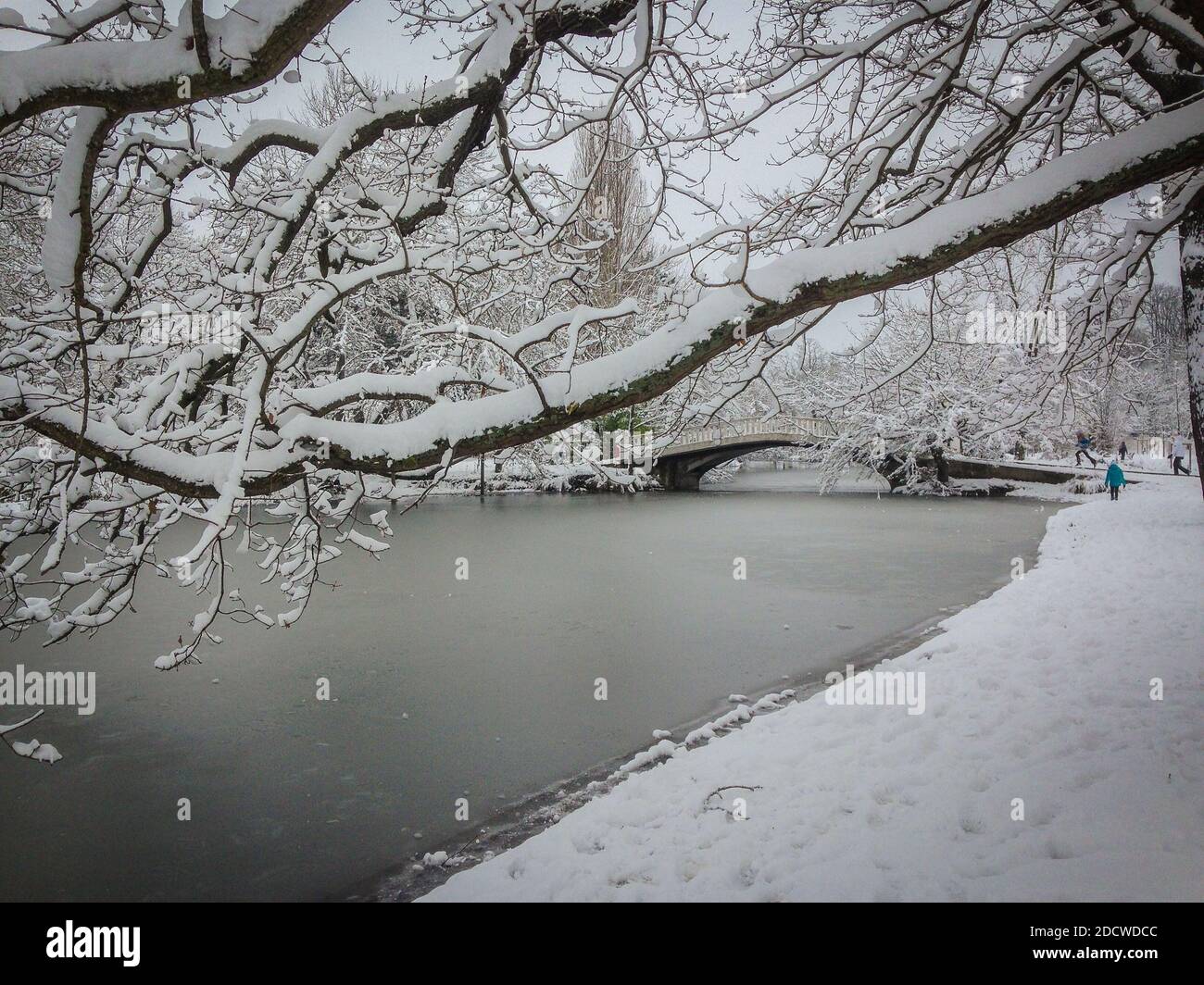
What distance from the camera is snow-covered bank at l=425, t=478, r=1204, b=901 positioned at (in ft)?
9.56

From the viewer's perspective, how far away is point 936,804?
11.7 ft

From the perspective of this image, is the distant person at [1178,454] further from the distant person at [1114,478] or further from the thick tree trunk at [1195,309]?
the thick tree trunk at [1195,309]

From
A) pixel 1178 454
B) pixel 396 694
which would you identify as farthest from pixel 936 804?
pixel 1178 454

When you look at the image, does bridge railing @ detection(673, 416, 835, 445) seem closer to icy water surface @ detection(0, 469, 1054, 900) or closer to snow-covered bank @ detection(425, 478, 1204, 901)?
icy water surface @ detection(0, 469, 1054, 900)

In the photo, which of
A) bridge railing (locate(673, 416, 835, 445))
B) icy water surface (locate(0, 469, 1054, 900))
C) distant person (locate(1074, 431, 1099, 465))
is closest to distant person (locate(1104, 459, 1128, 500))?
distant person (locate(1074, 431, 1099, 465))

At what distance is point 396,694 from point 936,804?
4612mm

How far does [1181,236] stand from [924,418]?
22631mm

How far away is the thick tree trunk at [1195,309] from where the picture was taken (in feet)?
14.9

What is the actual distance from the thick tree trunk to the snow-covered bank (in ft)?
5.37

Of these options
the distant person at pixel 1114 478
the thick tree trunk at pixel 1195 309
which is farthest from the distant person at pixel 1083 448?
the thick tree trunk at pixel 1195 309

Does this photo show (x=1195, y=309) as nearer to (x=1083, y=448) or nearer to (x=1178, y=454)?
(x=1083, y=448)

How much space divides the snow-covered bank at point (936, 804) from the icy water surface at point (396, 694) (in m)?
1.09


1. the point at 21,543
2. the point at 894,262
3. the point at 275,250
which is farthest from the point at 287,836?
the point at 21,543

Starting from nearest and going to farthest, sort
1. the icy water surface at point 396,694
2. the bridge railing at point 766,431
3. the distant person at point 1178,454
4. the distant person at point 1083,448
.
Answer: the icy water surface at point 396,694 < the distant person at point 1178,454 < the distant person at point 1083,448 < the bridge railing at point 766,431
